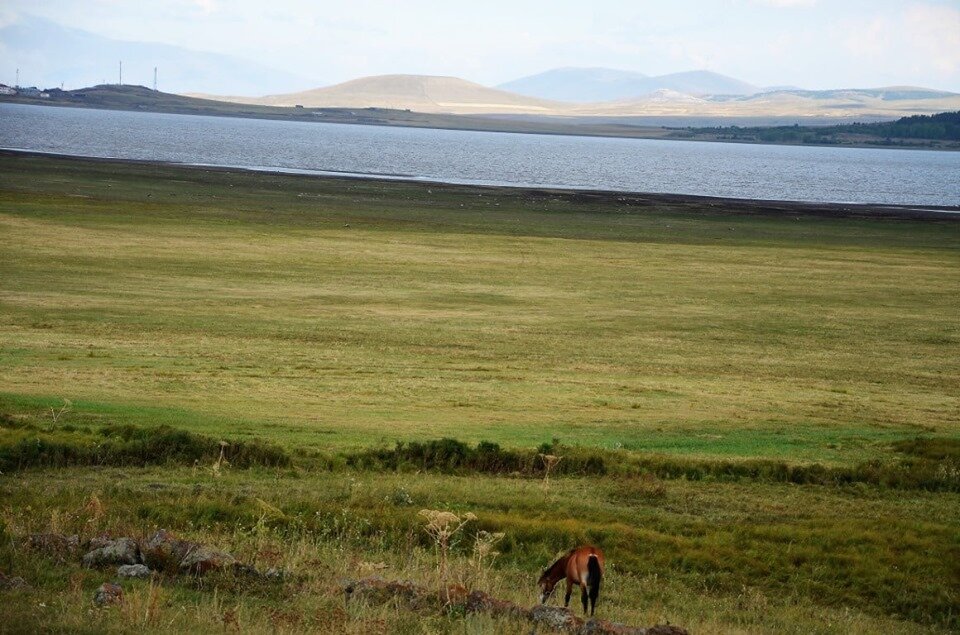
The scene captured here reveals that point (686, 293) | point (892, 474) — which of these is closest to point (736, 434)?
point (892, 474)


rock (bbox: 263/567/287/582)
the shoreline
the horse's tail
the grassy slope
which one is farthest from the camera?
the shoreline

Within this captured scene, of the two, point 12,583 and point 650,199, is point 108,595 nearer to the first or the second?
point 12,583

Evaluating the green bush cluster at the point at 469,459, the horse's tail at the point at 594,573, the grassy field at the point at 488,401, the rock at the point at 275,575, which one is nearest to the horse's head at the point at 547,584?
the horse's tail at the point at 594,573

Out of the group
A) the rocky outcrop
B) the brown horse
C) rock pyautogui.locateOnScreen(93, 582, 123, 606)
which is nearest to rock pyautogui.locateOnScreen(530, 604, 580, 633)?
the brown horse

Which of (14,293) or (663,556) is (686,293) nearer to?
(14,293)

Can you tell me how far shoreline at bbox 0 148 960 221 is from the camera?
91688 mm

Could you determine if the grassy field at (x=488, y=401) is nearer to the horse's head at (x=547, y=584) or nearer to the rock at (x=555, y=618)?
the rock at (x=555, y=618)

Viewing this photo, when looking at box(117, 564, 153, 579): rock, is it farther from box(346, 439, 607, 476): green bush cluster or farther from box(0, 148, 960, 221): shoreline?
box(0, 148, 960, 221): shoreline

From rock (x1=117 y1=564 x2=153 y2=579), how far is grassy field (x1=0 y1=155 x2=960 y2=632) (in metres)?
0.30

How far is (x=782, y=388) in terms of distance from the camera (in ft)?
90.0

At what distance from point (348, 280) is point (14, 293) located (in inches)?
515

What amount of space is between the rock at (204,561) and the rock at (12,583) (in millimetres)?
1576

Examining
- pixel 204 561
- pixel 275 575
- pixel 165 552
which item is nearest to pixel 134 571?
pixel 165 552

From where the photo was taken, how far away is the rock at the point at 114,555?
435 inches
